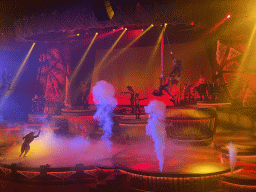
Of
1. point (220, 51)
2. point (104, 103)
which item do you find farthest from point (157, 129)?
point (220, 51)

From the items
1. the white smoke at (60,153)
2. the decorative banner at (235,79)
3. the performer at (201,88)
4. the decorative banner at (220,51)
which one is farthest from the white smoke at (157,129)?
the decorative banner at (220,51)

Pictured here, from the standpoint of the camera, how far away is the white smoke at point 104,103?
30.6 feet

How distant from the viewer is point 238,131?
834 centimetres

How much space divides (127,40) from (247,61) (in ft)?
17.1

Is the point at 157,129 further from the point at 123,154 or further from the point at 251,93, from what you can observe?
the point at 251,93

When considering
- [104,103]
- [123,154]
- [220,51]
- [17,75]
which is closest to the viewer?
[123,154]

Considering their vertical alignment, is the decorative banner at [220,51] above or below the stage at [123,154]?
above

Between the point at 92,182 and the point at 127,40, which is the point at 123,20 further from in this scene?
the point at 92,182

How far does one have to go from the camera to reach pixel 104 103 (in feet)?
37.6

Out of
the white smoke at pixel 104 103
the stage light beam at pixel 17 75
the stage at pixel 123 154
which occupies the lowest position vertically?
the stage at pixel 123 154

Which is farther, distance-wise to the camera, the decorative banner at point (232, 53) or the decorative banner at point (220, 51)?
the decorative banner at point (220, 51)

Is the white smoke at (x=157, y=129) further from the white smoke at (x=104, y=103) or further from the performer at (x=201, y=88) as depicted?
the performer at (x=201, y=88)

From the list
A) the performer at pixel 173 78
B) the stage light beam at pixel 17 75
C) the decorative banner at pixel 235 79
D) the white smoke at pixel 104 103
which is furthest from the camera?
the stage light beam at pixel 17 75

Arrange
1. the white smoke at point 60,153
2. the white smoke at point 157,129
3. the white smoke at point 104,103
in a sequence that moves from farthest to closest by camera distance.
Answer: the white smoke at point 104,103, the white smoke at point 157,129, the white smoke at point 60,153
